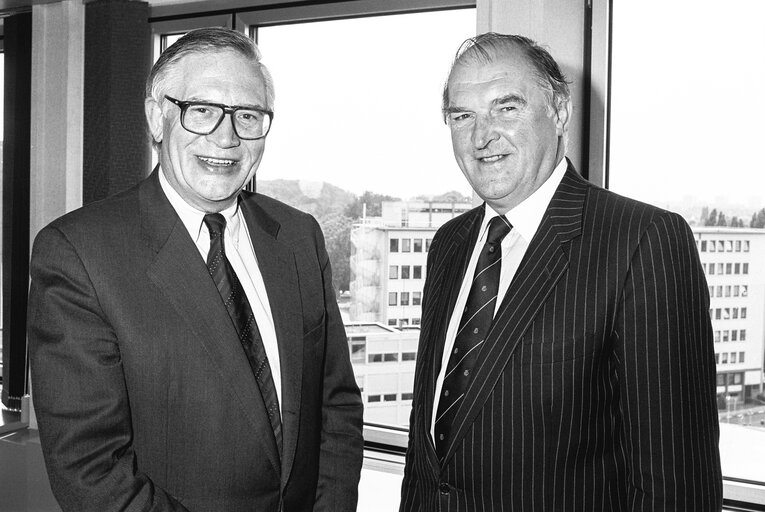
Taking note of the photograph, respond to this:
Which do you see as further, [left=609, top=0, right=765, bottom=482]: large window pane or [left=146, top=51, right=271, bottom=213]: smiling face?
[left=609, top=0, right=765, bottom=482]: large window pane

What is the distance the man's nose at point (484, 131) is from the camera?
5.40ft

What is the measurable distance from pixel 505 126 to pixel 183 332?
0.81 metres

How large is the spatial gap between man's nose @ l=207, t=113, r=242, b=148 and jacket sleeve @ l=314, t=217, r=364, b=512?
396 mm

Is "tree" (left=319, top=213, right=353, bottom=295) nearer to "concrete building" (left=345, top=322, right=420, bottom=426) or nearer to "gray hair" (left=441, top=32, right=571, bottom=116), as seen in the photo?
"concrete building" (left=345, top=322, right=420, bottom=426)

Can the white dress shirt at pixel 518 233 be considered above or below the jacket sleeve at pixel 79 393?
above

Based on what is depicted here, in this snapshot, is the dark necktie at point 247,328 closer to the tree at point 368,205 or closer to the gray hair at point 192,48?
the gray hair at point 192,48

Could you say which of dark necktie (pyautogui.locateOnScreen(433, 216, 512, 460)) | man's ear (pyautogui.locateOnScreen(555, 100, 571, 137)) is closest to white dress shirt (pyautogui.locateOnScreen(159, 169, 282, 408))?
dark necktie (pyautogui.locateOnScreen(433, 216, 512, 460))

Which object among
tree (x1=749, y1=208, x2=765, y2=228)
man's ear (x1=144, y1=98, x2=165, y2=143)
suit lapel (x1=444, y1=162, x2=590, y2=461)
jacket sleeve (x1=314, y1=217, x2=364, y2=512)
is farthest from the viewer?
tree (x1=749, y1=208, x2=765, y2=228)

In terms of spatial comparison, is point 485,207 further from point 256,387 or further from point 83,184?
point 83,184

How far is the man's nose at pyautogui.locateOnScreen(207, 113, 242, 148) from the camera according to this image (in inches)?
62.0

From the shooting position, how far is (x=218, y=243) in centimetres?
164

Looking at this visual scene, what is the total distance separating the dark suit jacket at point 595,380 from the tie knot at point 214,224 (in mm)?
628

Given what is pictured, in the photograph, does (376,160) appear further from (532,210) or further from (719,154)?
(532,210)

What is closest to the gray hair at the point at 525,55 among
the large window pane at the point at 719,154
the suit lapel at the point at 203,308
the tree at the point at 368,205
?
the suit lapel at the point at 203,308
